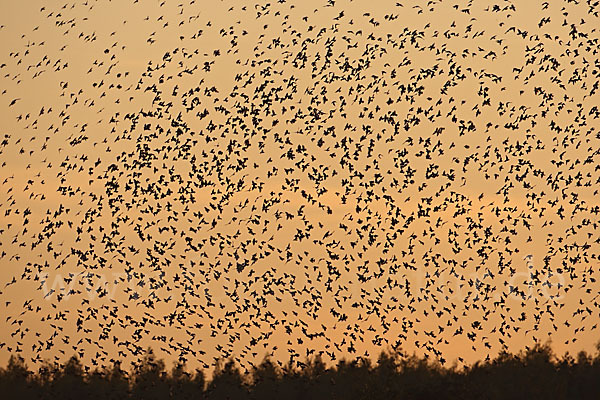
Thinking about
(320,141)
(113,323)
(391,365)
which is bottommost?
(391,365)

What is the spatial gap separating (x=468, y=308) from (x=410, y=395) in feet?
79.1

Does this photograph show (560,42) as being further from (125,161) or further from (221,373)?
(221,373)

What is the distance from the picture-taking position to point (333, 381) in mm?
67125

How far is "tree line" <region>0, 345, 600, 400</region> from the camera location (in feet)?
233

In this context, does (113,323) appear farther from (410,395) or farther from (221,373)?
(221,373)

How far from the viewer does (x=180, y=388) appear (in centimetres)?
8594

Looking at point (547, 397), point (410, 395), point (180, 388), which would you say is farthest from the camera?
point (180, 388)

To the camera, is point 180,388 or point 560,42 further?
point 180,388

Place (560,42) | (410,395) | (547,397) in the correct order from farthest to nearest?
1. (547,397)
2. (410,395)
3. (560,42)

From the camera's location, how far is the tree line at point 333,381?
7094 centimetres

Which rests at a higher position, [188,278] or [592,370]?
[188,278]

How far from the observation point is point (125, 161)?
120 feet

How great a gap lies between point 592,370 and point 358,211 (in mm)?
46296

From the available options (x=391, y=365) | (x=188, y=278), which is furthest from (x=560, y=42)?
(x=391, y=365)
